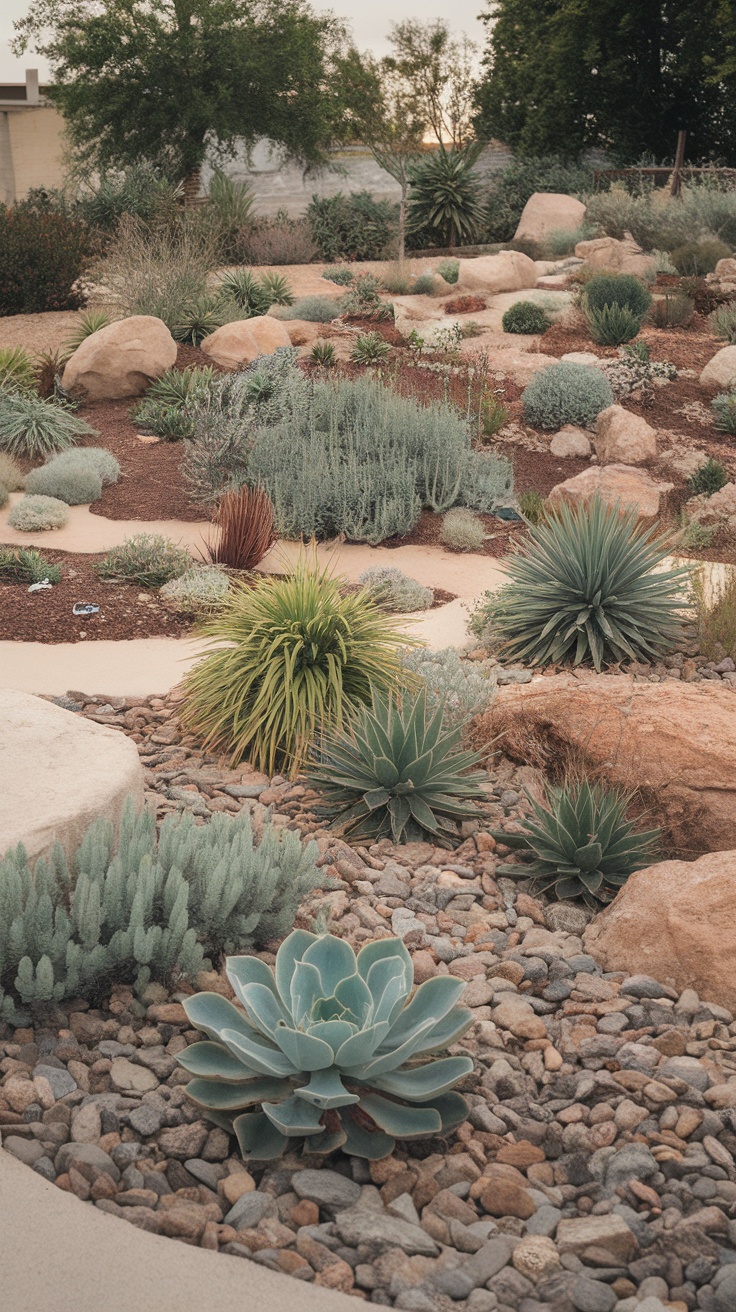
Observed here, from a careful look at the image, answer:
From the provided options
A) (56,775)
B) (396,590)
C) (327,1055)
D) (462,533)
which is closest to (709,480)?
(462,533)

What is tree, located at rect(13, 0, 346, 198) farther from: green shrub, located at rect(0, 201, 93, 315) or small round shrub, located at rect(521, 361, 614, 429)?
small round shrub, located at rect(521, 361, 614, 429)

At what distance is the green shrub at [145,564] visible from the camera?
819cm

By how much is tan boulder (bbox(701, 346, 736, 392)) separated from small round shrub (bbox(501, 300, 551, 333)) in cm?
313

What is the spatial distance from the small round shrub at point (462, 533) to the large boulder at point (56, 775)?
16.8 feet

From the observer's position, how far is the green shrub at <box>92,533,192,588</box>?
8188mm

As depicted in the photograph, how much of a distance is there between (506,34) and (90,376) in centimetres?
2413

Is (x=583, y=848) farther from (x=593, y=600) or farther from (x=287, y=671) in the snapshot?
(x=593, y=600)

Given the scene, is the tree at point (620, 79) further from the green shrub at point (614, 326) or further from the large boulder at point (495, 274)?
the green shrub at point (614, 326)

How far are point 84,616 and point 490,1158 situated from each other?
5.35 m

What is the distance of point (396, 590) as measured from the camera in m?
7.81

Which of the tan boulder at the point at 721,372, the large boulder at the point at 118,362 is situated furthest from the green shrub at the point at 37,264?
the tan boulder at the point at 721,372

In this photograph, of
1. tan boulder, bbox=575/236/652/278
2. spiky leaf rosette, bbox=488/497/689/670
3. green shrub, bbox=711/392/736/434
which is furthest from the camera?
tan boulder, bbox=575/236/652/278

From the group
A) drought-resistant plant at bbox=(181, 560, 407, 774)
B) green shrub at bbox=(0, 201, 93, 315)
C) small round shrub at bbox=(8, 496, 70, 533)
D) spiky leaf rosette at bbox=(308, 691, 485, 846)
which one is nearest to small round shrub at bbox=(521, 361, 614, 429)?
small round shrub at bbox=(8, 496, 70, 533)

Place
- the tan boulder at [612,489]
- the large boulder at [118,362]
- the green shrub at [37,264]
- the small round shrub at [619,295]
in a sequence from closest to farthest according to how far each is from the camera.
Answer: the tan boulder at [612,489]
the large boulder at [118,362]
the small round shrub at [619,295]
the green shrub at [37,264]
